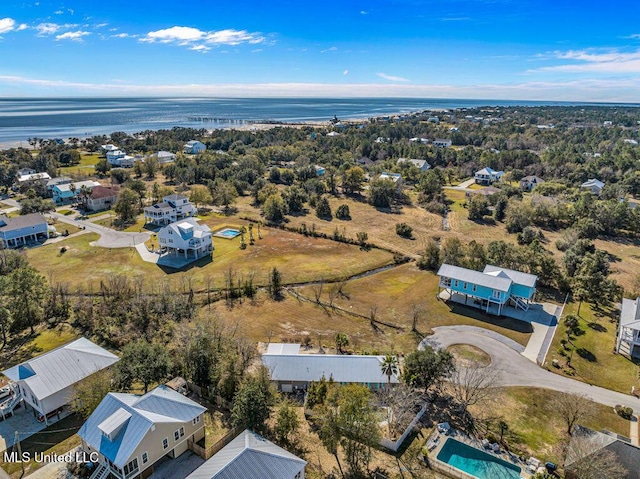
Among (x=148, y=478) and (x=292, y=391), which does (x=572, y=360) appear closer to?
(x=292, y=391)

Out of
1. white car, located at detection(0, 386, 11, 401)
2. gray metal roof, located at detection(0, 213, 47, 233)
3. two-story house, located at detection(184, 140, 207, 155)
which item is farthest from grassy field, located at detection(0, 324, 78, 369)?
two-story house, located at detection(184, 140, 207, 155)

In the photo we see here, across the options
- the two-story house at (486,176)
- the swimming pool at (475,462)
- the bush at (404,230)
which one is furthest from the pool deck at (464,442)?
the two-story house at (486,176)

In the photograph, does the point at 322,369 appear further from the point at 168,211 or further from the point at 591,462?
the point at 168,211

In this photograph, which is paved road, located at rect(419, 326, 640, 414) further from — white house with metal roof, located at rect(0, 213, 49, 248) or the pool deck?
white house with metal roof, located at rect(0, 213, 49, 248)

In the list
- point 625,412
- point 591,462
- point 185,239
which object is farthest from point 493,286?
point 185,239

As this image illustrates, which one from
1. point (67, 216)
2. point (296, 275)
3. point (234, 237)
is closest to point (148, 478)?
point (296, 275)

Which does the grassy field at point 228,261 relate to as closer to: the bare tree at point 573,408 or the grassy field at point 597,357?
the grassy field at point 597,357
